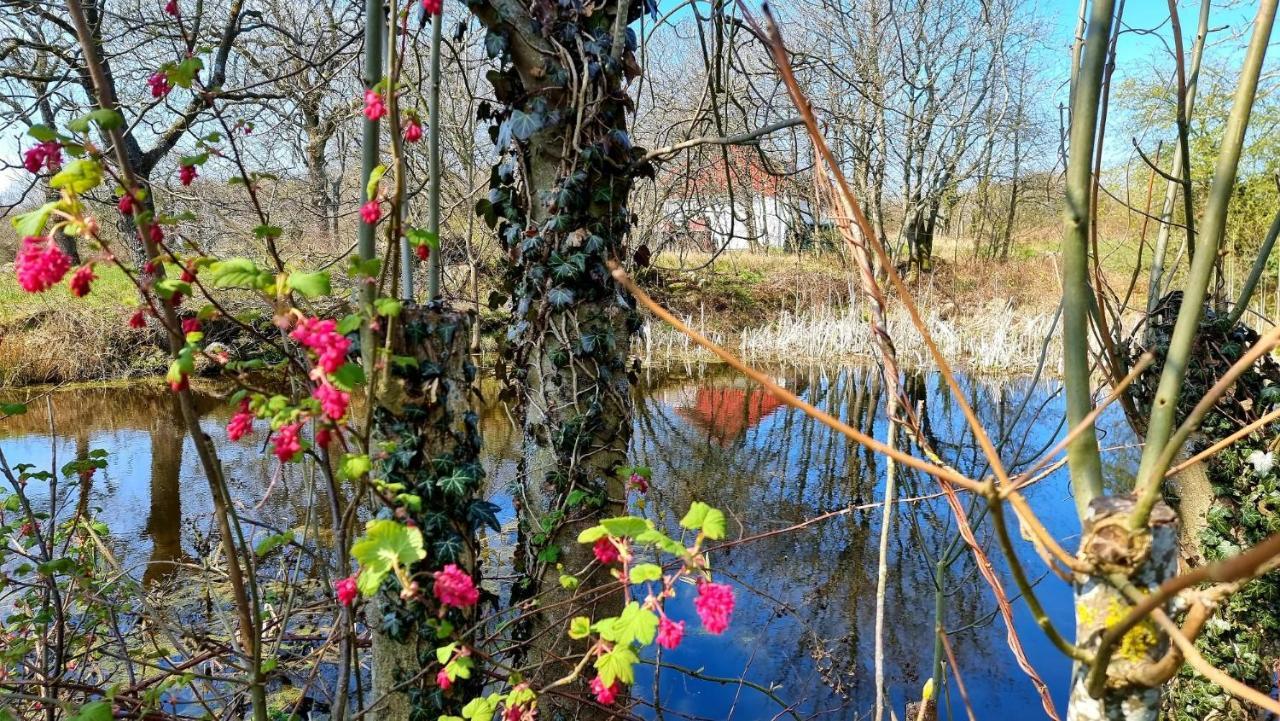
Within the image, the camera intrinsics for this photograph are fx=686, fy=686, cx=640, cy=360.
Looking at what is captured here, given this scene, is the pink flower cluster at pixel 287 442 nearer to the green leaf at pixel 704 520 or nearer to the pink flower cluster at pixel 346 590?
the pink flower cluster at pixel 346 590

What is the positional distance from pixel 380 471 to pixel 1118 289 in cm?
1249

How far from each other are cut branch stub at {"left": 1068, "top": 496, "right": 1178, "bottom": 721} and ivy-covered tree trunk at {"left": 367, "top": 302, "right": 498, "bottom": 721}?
4.05 ft

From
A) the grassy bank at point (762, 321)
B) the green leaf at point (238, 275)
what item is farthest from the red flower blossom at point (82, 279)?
the grassy bank at point (762, 321)

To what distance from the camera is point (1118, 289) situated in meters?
10.9

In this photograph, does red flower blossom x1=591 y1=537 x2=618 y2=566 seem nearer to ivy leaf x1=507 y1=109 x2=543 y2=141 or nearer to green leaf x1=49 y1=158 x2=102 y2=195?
green leaf x1=49 y1=158 x2=102 y2=195

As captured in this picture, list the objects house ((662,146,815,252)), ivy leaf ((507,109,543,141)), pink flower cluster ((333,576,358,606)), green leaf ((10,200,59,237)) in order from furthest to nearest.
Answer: house ((662,146,815,252))
ivy leaf ((507,109,543,141))
pink flower cluster ((333,576,358,606))
green leaf ((10,200,59,237))

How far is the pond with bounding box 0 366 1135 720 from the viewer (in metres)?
3.20

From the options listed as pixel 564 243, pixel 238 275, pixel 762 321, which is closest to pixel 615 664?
pixel 238 275

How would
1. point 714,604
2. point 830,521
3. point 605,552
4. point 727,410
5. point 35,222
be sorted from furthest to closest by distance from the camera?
1. point 727,410
2. point 830,521
3. point 605,552
4. point 714,604
5. point 35,222

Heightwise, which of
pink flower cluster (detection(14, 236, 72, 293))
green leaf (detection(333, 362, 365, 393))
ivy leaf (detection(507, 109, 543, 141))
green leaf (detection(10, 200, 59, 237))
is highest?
ivy leaf (detection(507, 109, 543, 141))

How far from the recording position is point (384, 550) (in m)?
1.03

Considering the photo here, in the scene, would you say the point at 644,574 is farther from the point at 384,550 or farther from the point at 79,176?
the point at 79,176

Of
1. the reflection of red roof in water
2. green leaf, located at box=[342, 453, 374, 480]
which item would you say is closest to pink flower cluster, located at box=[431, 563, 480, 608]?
green leaf, located at box=[342, 453, 374, 480]

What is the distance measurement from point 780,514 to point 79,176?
15.6 feet
